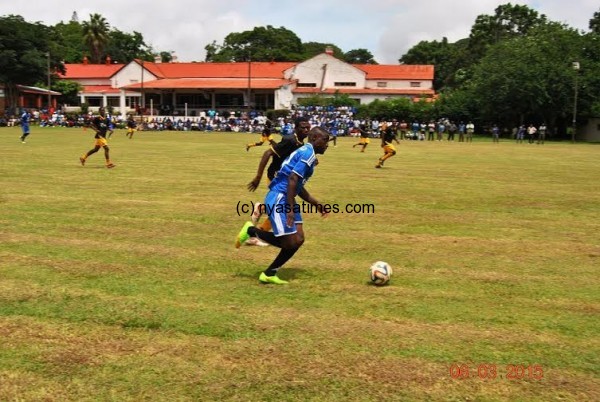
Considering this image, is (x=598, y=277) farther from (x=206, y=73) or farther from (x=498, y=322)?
(x=206, y=73)

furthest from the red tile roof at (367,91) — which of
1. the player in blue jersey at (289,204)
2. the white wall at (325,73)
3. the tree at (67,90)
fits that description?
the player in blue jersey at (289,204)

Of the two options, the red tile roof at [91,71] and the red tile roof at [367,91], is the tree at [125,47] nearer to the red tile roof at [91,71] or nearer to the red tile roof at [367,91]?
the red tile roof at [91,71]

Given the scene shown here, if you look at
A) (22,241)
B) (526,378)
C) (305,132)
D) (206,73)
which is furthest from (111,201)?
(206,73)

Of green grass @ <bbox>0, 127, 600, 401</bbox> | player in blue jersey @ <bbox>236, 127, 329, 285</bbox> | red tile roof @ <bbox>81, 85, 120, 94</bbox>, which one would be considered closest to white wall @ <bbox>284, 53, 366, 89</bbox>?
red tile roof @ <bbox>81, 85, 120, 94</bbox>

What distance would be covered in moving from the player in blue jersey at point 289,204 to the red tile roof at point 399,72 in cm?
6791

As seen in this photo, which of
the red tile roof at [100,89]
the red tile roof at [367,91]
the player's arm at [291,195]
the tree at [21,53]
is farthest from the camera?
the red tile roof at [100,89]

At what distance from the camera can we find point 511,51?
177ft

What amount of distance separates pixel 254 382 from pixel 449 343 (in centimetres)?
173

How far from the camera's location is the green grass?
421 cm

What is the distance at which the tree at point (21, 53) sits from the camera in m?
60.9

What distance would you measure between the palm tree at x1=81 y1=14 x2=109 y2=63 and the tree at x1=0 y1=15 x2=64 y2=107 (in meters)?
29.4

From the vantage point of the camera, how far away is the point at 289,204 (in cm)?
649

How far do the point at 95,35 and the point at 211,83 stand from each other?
1515 inches

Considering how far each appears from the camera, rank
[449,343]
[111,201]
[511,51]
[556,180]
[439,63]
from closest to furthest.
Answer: [449,343] < [111,201] < [556,180] < [511,51] < [439,63]
